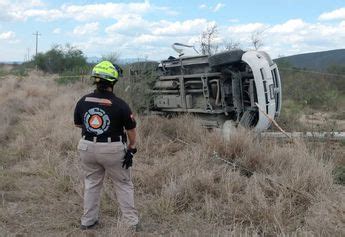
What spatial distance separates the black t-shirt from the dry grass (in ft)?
3.37

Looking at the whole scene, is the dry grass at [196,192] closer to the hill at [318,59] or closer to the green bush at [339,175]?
the green bush at [339,175]

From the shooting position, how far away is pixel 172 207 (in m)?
5.99

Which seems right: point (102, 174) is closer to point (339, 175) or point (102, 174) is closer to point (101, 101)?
point (101, 101)

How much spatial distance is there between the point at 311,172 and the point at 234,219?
1.41 m

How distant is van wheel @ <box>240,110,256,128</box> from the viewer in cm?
987

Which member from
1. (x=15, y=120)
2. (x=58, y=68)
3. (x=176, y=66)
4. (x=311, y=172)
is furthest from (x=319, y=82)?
(x=58, y=68)

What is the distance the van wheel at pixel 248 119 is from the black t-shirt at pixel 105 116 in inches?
192

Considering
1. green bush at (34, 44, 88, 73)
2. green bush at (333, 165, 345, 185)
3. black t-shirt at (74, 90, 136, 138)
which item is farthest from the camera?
green bush at (34, 44, 88, 73)

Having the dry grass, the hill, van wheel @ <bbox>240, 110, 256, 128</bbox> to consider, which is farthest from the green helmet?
the hill

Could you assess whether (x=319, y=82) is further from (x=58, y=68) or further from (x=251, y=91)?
(x=58, y=68)

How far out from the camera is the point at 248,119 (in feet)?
32.8

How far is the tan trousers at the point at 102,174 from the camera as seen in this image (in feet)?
17.5

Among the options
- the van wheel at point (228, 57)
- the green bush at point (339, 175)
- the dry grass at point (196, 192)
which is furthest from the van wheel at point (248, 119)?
the green bush at point (339, 175)

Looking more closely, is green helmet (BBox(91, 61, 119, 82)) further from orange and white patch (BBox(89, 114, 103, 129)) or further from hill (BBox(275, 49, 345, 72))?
hill (BBox(275, 49, 345, 72))
